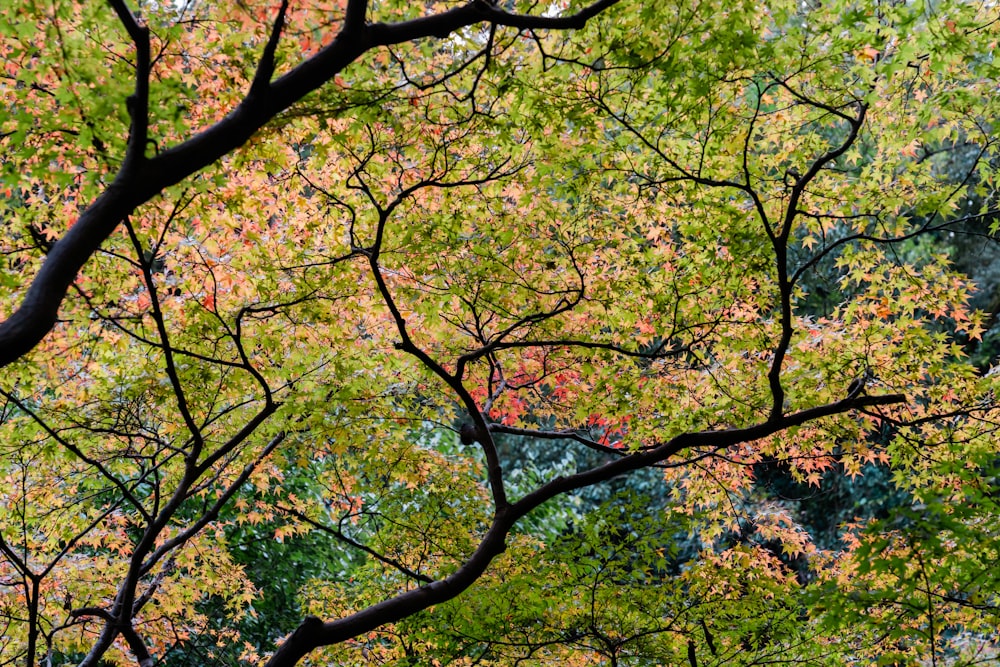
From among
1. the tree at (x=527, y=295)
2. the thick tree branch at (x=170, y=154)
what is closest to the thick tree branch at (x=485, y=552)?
the tree at (x=527, y=295)

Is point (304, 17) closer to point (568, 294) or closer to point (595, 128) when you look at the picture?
point (595, 128)

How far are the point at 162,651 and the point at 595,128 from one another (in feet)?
22.4

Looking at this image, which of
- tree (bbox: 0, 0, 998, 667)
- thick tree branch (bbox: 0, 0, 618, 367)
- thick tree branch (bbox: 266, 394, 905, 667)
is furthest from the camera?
thick tree branch (bbox: 266, 394, 905, 667)

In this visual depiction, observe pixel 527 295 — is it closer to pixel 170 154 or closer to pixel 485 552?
pixel 485 552

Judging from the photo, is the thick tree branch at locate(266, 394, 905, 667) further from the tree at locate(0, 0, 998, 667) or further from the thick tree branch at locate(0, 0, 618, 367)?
the thick tree branch at locate(0, 0, 618, 367)

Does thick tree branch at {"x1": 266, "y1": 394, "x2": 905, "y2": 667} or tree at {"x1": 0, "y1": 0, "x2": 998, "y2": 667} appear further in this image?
thick tree branch at {"x1": 266, "y1": 394, "x2": 905, "y2": 667}

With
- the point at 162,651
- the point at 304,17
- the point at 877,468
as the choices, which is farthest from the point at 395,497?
the point at 877,468

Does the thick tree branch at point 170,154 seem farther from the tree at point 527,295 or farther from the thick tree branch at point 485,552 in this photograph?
the thick tree branch at point 485,552

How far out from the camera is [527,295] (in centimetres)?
503

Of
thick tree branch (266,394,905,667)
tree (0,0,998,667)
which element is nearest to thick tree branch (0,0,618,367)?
tree (0,0,998,667)

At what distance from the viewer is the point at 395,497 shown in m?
5.34

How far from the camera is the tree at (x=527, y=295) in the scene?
3760 millimetres

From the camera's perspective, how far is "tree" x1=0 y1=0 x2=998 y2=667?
376 centimetres

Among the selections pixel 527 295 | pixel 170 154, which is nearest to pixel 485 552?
pixel 527 295
